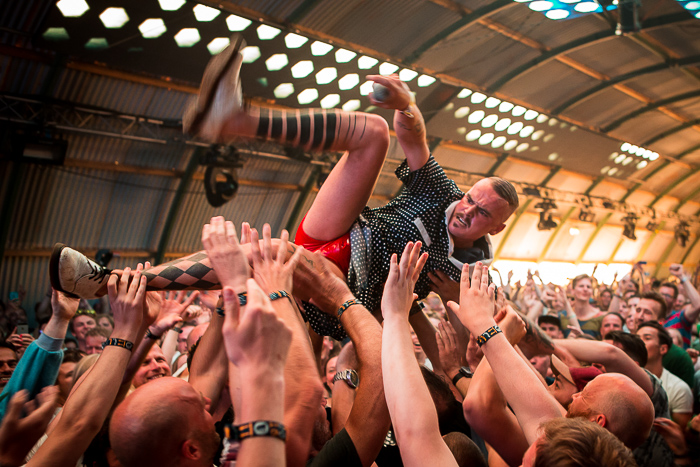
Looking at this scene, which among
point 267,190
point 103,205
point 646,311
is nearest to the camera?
point 646,311

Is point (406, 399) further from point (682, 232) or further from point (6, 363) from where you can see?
point (682, 232)

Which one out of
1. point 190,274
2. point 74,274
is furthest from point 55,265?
point 190,274

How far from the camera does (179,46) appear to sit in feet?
24.2

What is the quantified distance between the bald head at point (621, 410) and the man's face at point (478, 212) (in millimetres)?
927

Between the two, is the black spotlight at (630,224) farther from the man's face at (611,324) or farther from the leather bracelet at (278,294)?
the leather bracelet at (278,294)

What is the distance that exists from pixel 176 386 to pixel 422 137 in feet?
5.31

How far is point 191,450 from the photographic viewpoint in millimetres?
1390

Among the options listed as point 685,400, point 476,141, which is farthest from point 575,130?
point 685,400

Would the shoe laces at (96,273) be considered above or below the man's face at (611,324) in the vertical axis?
below

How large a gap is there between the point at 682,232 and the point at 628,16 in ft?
50.3

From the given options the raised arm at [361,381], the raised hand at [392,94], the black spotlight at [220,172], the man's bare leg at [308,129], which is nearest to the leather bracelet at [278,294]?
the raised arm at [361,381]

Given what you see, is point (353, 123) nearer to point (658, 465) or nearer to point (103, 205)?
point (658, 465)

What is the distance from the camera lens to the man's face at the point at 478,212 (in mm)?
2572

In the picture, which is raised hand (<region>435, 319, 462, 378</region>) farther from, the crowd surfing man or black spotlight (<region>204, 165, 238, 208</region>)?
black spotlight (<region>204, 165, 238, 208</region>)
